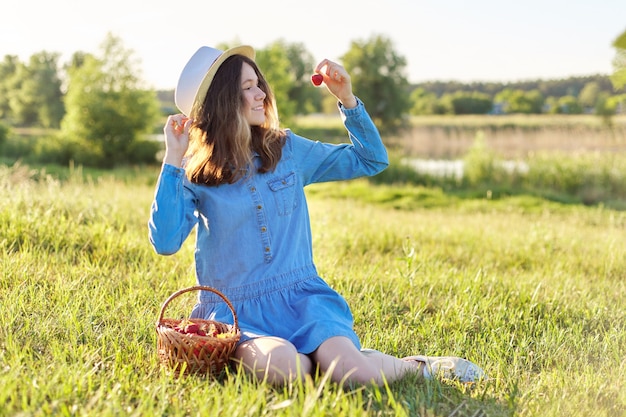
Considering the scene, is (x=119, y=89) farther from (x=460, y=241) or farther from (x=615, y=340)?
(x=615, y=340)

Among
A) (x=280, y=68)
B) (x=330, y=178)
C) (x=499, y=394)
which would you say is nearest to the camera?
(x=499, y=394)

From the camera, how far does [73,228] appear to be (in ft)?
15.1

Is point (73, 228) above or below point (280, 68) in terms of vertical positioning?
below

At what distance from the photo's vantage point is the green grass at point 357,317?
2312 mm

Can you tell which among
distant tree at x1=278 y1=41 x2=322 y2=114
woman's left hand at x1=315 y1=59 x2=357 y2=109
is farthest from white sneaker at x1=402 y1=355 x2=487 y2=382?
distant tree at x1=278 y1=41 x2=322 y2=114

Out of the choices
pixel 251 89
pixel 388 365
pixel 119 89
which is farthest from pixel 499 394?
pixel 119 89

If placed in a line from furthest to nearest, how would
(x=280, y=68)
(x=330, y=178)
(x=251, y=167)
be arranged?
(x=280, y=68) → (x=330, y=178) → (x=251, y=167)

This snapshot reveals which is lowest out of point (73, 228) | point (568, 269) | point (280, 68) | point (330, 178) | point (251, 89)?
point (568, 269)

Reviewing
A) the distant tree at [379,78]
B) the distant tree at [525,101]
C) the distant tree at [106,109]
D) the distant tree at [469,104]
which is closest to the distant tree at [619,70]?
the distant tree at [106,109]

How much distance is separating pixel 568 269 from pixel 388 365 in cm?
305

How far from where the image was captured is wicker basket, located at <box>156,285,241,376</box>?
247 cm

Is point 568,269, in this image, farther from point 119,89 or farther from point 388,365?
point 119,89

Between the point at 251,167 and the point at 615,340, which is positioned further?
the point at 615,340

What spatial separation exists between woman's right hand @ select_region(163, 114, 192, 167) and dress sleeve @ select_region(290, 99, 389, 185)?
0.53 meters
